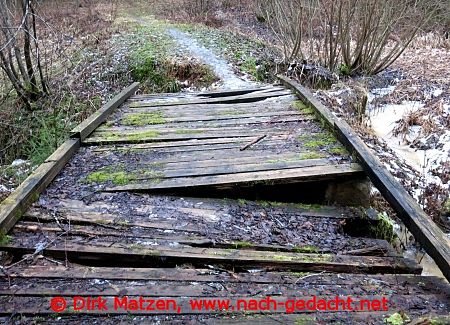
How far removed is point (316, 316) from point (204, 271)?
2.32ft

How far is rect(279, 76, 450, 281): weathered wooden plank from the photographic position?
2523 mm

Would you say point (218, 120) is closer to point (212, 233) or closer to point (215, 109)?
point (215, 109)

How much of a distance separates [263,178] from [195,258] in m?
1.22

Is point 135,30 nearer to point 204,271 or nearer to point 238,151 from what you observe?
point 238,151

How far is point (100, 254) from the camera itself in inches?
105

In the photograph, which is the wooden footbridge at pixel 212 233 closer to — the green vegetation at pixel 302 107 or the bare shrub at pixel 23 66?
the green vegetation at pixel 302 107

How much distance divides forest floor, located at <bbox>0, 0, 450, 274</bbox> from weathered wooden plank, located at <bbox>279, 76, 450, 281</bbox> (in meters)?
1.12

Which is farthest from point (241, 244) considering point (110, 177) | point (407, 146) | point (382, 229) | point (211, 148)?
point (407, 146)

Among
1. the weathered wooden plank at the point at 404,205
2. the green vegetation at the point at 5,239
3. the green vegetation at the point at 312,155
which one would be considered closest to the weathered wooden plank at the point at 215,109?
the weathered wooden plank at the point at 404,205

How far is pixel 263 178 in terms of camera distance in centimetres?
368

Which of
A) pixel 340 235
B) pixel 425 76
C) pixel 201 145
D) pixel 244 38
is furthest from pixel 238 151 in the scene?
pixel 244 38

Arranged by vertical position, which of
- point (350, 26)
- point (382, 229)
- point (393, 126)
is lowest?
point (393, 126)

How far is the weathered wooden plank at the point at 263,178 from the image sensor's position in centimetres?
359

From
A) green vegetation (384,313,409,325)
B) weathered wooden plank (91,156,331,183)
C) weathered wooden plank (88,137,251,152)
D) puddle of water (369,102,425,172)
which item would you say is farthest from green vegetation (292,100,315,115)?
green vegetation (384,313,409,325)
